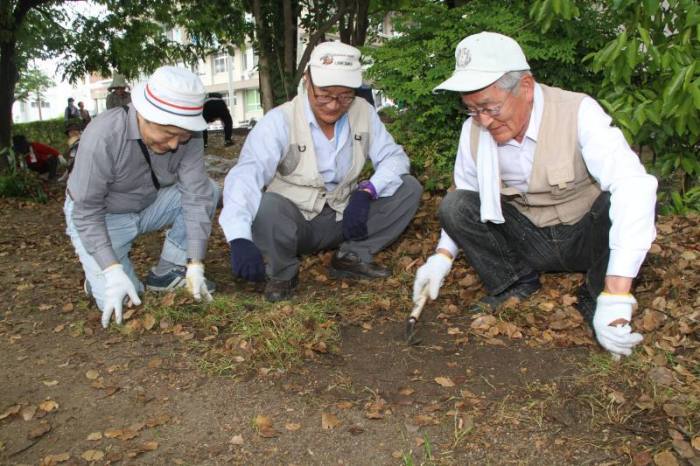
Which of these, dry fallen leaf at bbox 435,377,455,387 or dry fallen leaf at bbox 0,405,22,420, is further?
dry fallen leaf at bbox 435,377,455,387

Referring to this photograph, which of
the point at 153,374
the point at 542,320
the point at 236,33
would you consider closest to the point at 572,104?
the point at 542,320

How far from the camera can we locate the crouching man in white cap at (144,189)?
316 centimetres

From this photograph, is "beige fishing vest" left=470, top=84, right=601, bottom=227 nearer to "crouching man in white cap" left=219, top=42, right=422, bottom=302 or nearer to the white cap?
the white cap

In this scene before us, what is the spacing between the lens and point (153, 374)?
2.95 meters

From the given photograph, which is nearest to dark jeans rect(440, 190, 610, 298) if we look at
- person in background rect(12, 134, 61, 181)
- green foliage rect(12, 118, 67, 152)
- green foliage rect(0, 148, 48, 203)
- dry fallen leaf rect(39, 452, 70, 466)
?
dry fallen leaf rect(39, 452, 70, 466)

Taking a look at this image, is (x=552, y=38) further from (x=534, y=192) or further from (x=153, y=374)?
(x=153, y=374)

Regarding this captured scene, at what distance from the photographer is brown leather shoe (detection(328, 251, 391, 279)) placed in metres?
4.15

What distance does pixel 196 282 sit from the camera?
→ 3635 mm

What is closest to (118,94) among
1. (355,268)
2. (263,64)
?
(263,64)

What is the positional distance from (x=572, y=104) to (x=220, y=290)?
250 centimetres

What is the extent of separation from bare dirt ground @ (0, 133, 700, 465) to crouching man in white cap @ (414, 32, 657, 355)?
0.75ft

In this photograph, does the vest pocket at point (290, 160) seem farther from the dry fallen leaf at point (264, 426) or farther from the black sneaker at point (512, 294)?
the dry fallen leaf at point (264, 426)

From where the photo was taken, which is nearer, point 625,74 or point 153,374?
point 153,374

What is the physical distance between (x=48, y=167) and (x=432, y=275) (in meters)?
10.3
